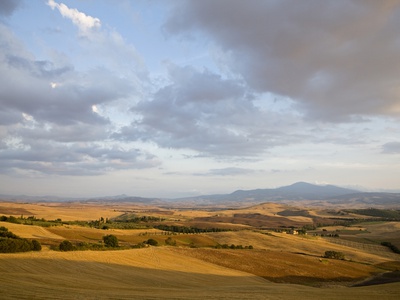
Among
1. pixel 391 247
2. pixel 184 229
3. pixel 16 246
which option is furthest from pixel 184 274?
pixel 184 229

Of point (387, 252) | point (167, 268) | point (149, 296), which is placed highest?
point (149, 296)

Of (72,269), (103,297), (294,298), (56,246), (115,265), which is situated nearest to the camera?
(103,297)

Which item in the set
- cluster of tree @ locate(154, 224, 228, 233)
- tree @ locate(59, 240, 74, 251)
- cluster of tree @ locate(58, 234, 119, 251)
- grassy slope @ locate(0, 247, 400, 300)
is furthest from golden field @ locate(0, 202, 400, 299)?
cluster of tree @ locate(154, 224, 228, 233)

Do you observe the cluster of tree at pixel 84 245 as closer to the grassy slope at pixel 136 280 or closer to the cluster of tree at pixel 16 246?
the grassy slope at pixel 136 280

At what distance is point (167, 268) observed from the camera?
43906mm

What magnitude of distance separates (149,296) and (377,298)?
1722cm

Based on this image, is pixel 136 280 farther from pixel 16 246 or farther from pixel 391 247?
pixel 391 247

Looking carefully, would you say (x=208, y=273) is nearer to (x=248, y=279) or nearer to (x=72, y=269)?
(x=248, y=279)

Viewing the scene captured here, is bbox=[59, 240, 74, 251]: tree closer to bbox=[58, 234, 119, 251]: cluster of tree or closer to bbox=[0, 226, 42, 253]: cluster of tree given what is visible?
bbox=[58, 234, 119, 251]: cluster of tree

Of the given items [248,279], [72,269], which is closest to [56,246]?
[72,269]

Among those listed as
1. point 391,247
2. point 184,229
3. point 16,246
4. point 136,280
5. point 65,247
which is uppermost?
point 16,246

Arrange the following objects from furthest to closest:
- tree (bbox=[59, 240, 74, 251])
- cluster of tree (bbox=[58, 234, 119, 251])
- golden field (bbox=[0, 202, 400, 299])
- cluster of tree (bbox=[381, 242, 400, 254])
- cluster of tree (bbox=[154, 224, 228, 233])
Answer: cluster of tree (bbox=[154, 224, 228, 233]), cluster of tree (bbox=[381, 242, 400, 254]), cluster of tree (bbox=[58, 234, 119, 251]), tree (bbox=[59, 240, 74, 251]), golden field (bbox=[0, 202, 400, 299])

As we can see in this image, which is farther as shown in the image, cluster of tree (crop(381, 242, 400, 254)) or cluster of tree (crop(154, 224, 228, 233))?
cluster of tree (crop(154, 224, 228, 233))

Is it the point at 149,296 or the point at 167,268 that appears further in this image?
the point at 167,268
